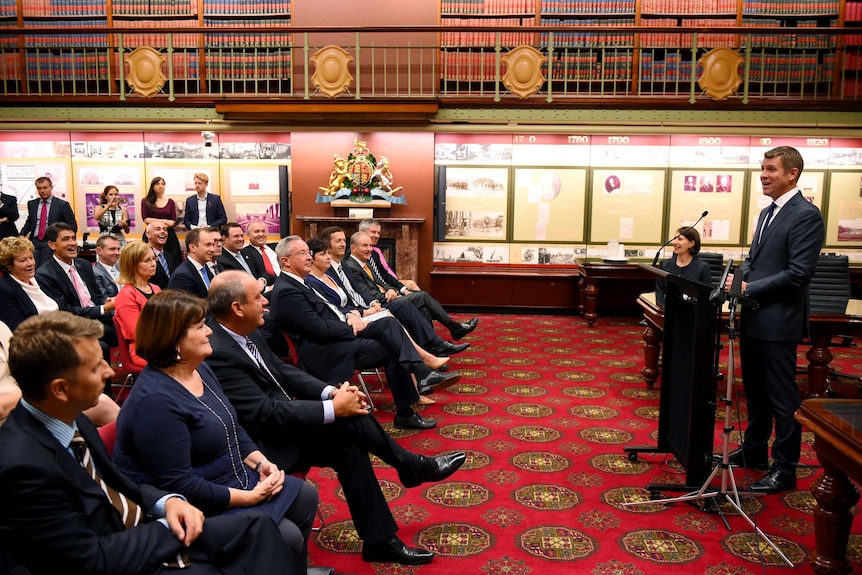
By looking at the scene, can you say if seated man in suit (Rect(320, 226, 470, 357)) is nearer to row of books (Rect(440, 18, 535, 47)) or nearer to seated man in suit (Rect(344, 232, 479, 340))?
seated man in suit (Rect(344, 232, 479, 340))

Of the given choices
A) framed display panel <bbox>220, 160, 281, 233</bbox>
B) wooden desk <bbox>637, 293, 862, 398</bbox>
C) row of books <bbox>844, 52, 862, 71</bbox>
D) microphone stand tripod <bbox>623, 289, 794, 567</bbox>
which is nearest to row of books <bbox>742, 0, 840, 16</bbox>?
row of books <bbox>844, 52, 862, 71</bbox>

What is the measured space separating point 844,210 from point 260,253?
755 cm

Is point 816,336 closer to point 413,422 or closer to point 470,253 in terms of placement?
point 413,422

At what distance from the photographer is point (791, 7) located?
8.73 m

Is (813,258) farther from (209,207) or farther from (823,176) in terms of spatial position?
(209,207)

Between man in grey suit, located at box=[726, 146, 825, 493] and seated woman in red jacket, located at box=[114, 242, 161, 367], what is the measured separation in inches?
141

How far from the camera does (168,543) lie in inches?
69.8

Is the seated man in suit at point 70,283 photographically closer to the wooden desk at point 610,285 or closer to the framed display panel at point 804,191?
the wooden desk at point 610,285

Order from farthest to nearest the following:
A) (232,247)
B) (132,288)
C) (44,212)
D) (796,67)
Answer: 1. (796,67)
2. (44,212)
3. (232,247)
4. (132,288)

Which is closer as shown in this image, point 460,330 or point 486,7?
point 460,330

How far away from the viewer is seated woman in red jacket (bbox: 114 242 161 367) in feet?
13.5

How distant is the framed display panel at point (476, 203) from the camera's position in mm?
8969

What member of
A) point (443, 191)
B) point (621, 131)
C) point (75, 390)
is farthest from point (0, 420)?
point (621, 131)

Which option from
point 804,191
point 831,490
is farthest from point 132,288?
point 804,191
